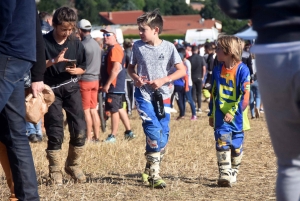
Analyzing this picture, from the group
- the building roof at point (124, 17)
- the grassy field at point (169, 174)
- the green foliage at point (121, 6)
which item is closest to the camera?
the grassy field at point (169, 174)

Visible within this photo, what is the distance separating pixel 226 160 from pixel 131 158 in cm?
219

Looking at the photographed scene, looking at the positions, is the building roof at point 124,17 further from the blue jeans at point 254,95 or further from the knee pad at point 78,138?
the knee pad at point 78,138

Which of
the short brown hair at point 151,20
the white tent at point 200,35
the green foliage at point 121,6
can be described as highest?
the green foliage at point 121,6

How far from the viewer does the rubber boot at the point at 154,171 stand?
6.65 metres

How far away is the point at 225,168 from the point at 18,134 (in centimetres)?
267

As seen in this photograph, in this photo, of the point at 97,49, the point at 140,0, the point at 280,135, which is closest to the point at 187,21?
the point at 140,0

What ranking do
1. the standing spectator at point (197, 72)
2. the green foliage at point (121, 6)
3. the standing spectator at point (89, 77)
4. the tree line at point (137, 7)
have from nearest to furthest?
1. the standing spectator at point (89, 77)
2. the standing spectator at point (197, 72)
3. the tree line at point (137, 7)
4. the green foliage at point (121, 6)

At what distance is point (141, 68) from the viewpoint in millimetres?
6906

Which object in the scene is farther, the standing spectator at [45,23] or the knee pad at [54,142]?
the standing spectator at [45,23]

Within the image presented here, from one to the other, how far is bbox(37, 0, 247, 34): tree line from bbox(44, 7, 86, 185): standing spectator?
230ft

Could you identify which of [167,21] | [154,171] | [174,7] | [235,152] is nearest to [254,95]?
[235,152]

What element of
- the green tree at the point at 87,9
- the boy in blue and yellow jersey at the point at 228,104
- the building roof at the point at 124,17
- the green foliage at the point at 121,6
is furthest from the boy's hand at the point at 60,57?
the building roof at the point at 124,17

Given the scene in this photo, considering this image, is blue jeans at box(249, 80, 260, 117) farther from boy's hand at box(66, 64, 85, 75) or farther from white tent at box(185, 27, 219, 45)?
white tent at box(185, 27, 219, 45)

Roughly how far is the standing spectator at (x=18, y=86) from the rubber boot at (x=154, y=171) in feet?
6.53
